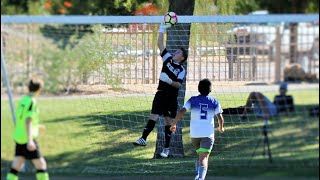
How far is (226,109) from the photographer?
1105 cm

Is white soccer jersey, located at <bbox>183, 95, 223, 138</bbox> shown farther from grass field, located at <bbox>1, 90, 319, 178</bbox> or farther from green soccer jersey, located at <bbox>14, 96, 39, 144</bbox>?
green soccer jersey, located at <bbox>14, 96, 39, 144</bbox>

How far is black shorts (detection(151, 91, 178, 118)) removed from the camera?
11008 millimetres

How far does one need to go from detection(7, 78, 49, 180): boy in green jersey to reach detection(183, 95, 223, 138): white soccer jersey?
1800 mm

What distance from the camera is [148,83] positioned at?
37.9ft

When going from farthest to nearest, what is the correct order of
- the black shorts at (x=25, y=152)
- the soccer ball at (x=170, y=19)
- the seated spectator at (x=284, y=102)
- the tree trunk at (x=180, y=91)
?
the tree trunk at (x=180, y=91) → the soccer ball at (x=170, y=19) → the seated spectator at (x=284, y=102) → the black shorts at (x=25, y=152)

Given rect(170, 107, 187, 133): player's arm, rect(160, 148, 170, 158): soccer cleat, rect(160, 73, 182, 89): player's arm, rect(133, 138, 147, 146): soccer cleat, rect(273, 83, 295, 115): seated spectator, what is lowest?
rect(160, 148, 170, 158): soccer cleat

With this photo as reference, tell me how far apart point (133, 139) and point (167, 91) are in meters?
0.98

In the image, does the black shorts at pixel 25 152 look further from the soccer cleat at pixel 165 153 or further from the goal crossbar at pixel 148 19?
the soccer cleat at pixel 165 153

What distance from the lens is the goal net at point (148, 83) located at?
9.88m

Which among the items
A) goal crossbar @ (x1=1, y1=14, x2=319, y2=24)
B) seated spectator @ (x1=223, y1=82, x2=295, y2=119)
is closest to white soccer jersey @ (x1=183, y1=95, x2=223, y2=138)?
seated spectator @ (x1=223, y1=82, x2=295, y2=119)

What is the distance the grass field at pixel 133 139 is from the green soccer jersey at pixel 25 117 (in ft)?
4.94

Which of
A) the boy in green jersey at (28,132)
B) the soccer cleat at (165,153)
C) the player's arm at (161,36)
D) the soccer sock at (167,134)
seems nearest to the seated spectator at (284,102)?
the player's arm at (161,36)

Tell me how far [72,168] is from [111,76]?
1367 millimetres

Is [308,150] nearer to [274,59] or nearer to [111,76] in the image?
[274,59]
